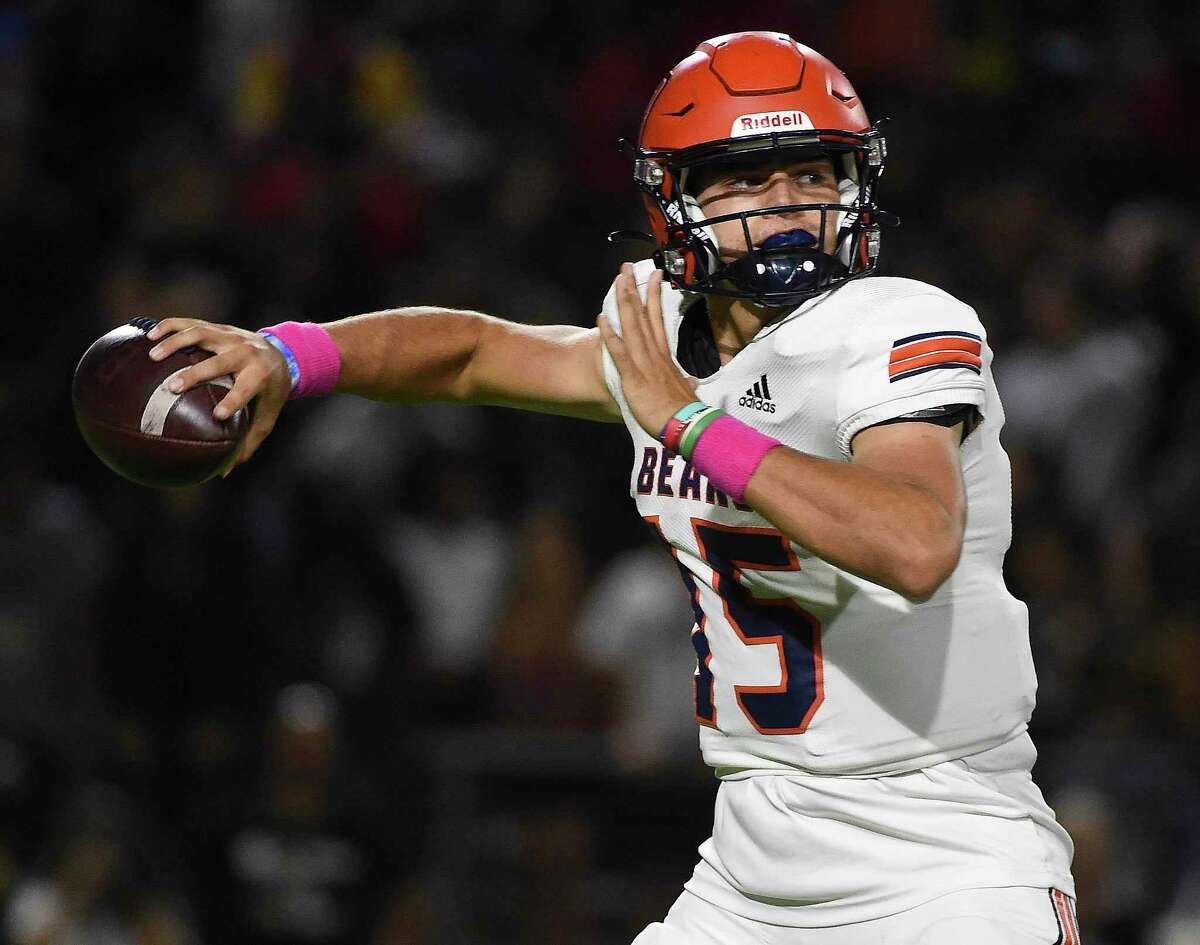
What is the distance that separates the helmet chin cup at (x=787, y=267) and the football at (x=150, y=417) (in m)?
0.91

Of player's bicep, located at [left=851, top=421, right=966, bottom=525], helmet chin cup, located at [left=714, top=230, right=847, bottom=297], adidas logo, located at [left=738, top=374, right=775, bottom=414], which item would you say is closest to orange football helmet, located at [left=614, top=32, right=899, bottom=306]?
helmet chin cup, located at [left=714, top=230, right=847, bottom=297]

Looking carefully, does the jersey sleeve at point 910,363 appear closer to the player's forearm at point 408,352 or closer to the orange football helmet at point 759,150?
the orange football helmet at point 759,150

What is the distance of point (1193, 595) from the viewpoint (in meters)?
6.07

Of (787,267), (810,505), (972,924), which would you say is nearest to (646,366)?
(787,267)

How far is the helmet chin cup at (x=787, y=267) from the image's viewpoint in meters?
3.07

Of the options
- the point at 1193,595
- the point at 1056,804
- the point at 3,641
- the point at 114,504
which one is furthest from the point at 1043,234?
the point at 3,641

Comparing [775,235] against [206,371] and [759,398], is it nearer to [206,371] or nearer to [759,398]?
[759,398]

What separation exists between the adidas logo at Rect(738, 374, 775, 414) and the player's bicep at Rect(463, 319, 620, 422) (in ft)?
1.79

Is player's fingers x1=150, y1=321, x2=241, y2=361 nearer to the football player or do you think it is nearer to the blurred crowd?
the football player

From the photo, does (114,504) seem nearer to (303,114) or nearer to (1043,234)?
(303,114)

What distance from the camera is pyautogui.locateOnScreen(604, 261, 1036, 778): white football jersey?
2986 millimetres

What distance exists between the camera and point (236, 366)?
3.11m

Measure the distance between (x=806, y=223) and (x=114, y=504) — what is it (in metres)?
4.38

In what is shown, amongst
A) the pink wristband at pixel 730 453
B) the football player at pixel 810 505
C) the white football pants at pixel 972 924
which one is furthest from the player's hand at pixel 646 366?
the white football pants at pixel 972 924
